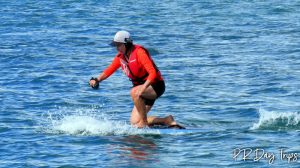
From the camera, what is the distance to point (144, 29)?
120ft

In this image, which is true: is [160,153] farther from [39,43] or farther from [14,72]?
[39,43]

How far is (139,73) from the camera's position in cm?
1636

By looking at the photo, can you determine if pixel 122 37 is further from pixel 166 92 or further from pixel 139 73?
pixel 166 92

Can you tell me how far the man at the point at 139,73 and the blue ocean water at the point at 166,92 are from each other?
491 millimetres

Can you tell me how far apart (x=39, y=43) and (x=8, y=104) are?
1168cm

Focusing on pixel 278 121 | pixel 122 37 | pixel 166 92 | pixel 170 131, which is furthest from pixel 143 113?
pixel 166 92

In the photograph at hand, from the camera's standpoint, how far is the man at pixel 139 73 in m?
16.0

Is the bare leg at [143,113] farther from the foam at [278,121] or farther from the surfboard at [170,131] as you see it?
the foam at [278,121]

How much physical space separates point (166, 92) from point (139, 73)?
568 centimetres

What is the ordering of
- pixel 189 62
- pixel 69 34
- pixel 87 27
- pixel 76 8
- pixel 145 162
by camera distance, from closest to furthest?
1. pixel 145 162
2. pixel 189 62
3. pixel 69 34
4. pixel 87 27
5. pixel 76 8

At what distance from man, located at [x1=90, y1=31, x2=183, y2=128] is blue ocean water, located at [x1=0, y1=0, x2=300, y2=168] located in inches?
19.3

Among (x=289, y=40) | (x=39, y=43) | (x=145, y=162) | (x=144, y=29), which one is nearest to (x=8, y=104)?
(x=145, y=162)

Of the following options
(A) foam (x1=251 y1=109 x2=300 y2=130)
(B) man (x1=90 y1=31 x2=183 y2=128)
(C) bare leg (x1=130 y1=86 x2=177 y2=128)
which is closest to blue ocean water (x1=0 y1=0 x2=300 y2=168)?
(A) foam (x1=251 y1=109 x2=300 y2=130)

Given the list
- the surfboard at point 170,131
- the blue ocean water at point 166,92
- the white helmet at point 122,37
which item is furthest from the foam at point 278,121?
the white helmet at point 122,37
